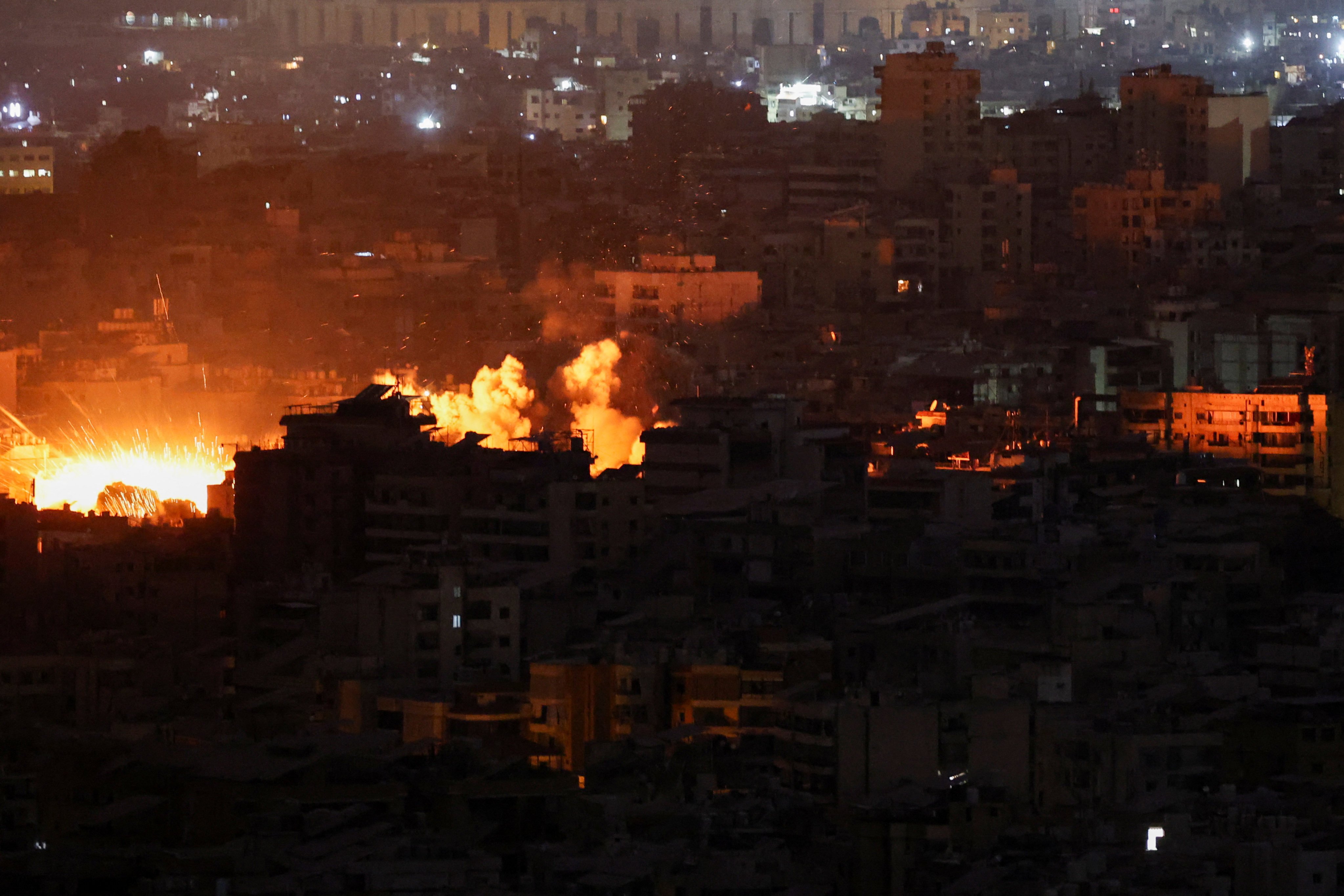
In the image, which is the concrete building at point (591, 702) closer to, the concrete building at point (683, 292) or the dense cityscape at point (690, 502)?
the dense cityscape at point (690, 502)

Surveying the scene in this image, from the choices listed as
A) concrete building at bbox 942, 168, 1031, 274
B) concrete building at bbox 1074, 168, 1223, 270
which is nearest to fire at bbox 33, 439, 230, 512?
concrete building at bbox 942, 168, 1031, 274

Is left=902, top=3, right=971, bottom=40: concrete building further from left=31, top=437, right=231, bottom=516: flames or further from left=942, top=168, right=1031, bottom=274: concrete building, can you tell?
left=31, top=437, right=231, bottom=516: flames

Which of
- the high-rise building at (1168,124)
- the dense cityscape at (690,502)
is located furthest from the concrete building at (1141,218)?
the high-rise building at (1168,124)

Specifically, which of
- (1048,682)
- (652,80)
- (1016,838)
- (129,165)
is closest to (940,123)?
(129,165)

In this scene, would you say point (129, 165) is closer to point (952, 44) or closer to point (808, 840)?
point (952, 44)

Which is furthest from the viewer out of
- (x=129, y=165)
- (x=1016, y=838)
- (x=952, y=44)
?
(x=952, y=44)

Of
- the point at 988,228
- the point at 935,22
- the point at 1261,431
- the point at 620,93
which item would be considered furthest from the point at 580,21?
the point at 1261,431
